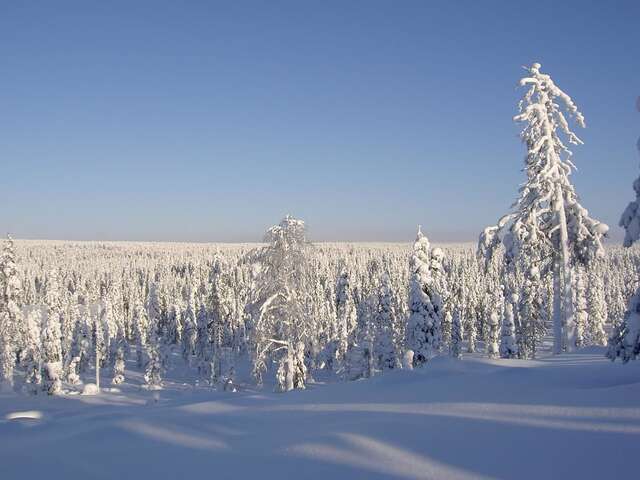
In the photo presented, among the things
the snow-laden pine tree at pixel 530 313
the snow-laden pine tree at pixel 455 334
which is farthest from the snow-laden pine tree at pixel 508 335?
the snow-laden pine tree at pixel 455 334

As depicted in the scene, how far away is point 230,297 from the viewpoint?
81.4m

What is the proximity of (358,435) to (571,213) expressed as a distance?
15.5m

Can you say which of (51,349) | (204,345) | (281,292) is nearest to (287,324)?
(281,292)

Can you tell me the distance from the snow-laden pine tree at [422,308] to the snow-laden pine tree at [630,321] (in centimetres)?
2002

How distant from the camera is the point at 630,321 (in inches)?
349

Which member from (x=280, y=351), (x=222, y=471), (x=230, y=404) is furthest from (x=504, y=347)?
(x=222, y=471)

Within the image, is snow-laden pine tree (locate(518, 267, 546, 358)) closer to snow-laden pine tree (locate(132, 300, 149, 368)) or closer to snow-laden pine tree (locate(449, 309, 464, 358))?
snow-laden pine tree (locate(449, 309, 464, 358))

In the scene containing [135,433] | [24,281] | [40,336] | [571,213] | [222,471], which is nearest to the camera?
[222,471]

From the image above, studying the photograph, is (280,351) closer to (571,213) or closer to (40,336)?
(571,213)

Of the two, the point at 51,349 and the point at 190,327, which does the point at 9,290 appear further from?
the point at 190,327

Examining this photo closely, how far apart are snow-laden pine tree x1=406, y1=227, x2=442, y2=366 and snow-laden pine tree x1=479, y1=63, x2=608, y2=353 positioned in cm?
1133

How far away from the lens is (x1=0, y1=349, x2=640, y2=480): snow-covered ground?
5074 mm

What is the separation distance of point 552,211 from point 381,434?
49.6ft

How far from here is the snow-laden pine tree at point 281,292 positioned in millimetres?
22516
